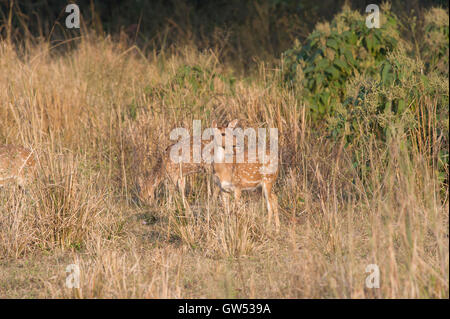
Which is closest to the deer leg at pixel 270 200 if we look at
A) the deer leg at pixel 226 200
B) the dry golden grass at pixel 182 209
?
the dry golden grass at pixel 182 209

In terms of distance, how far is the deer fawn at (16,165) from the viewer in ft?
21.8

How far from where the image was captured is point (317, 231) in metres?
5.61

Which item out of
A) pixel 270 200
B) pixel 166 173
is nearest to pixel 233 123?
pixel 166 173

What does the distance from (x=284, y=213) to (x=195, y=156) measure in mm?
1321

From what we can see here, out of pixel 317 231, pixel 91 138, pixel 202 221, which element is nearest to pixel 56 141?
pixel 91 138

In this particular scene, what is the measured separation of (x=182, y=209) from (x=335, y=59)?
9.28 feet

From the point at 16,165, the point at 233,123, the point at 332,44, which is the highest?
the point at 332,44

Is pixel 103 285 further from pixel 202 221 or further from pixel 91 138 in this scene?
pixel 91 138

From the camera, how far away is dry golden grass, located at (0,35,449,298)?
Answer: 4535 millimetres

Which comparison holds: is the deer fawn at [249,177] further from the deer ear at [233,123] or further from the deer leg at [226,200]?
the deer ear at [233,123]

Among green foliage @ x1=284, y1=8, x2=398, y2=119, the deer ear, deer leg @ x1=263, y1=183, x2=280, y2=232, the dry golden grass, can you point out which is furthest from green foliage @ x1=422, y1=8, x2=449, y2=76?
deer leg @ x1=263, y1=183, x2=280, y2=232

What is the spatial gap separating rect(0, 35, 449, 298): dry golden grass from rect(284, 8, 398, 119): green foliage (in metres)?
0.32

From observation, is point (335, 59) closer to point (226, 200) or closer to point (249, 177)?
point (249, 177)

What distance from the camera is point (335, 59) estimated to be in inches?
313
